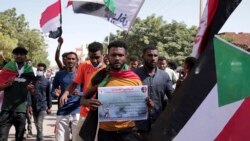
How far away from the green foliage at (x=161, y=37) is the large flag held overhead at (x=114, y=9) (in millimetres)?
38457

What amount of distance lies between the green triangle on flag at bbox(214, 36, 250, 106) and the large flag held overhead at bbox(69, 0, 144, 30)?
4.83 m

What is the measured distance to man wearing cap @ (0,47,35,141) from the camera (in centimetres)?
678

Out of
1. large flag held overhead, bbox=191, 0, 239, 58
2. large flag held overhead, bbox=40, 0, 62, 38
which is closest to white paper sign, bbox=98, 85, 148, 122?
large flag held overhead, bbox=191, 0, 239, 58

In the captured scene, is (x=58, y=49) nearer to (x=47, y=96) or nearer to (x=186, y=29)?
(x=47, y=96)

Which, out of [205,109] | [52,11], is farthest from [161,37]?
[205,109]

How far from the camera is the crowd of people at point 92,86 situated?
427 centimetres

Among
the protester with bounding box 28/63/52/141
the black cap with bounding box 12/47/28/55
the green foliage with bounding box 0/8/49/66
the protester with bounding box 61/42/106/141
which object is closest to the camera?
the protester with bounding box 61/42/106/141

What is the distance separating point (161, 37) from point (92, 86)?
143 feet

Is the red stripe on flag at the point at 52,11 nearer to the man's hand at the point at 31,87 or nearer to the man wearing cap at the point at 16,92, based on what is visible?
the man wearing cap at the point at 16,92

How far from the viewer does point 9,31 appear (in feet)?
196

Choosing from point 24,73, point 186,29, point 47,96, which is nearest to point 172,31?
point 186,29

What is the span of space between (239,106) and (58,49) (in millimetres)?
5702

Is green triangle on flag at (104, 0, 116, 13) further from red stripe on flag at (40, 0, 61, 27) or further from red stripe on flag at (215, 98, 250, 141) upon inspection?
red stripe on flag at (215, 98, 250, 141)

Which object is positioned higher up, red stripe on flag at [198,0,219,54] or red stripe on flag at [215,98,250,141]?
red stripe on flag at [198,0,219,54]
